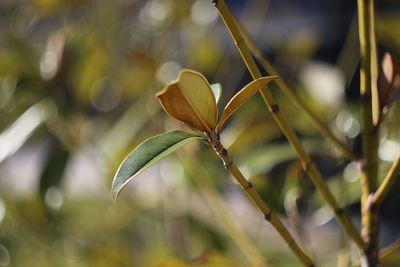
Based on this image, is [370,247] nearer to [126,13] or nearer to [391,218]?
[126,13]

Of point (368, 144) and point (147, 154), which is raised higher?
point (147, 154)

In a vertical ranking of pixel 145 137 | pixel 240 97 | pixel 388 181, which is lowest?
pixel 145 137

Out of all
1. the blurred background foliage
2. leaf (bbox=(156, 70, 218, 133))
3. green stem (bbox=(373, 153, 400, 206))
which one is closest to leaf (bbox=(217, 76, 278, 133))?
leaf (bbox=(156, 70, 218, 133))

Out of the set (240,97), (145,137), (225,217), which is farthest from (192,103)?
(145,137)

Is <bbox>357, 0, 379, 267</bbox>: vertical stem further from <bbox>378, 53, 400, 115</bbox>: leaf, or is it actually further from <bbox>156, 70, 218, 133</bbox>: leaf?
<bbox>156, 70, 218, 133</bbox>: leaf

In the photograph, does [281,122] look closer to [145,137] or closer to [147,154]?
[147,154]

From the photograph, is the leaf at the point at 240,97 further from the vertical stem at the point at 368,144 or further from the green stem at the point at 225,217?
Result: the green stem at the point at 225,217
